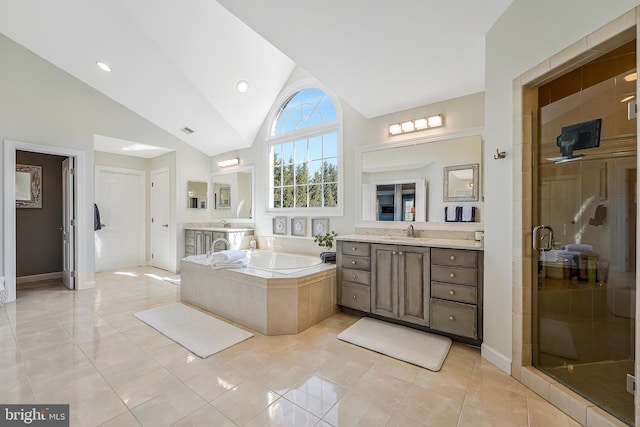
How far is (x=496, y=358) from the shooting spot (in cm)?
209

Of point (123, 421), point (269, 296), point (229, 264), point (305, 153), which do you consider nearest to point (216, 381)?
point (123, 421)

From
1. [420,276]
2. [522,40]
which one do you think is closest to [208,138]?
[420,276]

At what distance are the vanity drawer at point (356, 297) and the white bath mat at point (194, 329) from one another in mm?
1090

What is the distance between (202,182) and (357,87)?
12.8ft

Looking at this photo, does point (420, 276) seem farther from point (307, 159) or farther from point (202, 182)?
point (202, 182)

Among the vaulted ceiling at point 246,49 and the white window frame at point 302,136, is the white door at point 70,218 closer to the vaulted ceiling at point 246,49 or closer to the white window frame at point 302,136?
the vaulted ceiling at point 246,49

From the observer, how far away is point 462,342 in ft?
8.07

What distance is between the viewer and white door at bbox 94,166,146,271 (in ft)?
17.6

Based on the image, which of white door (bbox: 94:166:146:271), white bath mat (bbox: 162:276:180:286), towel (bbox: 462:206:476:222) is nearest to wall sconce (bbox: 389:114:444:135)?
towel (bbox: 462:206:476:222)

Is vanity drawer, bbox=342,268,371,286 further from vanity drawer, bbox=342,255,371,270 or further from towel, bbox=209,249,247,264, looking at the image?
towel, bbox=209,249,247,264

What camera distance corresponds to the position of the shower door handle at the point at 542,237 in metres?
1.92

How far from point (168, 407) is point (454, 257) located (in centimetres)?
234

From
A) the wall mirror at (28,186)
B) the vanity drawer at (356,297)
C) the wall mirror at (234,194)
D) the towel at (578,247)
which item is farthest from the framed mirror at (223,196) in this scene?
the towel at (578,247)

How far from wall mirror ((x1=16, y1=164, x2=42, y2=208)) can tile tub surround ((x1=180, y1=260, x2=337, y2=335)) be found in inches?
143
